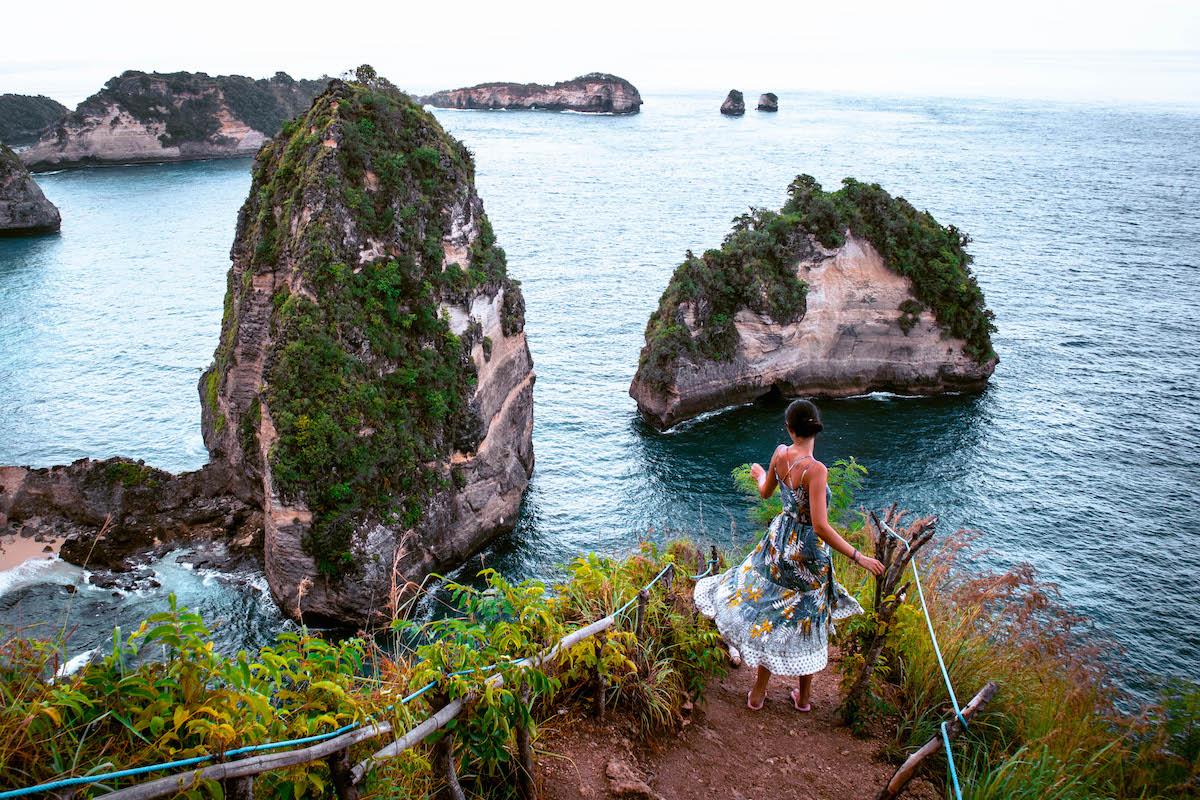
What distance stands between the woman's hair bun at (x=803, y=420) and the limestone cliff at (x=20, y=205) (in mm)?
83682

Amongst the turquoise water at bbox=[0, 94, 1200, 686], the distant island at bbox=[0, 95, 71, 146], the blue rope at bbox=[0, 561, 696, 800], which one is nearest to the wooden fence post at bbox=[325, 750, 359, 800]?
the blue rope at bbox=[0, 561, 696, 800]

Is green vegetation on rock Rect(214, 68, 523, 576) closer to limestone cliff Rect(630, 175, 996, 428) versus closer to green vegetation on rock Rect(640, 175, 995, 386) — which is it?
green vegetation on rock Rect(640, 175, 995, 386)

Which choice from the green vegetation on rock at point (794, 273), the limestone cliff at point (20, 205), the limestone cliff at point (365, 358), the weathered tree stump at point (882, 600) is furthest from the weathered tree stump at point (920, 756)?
the limestone cliff at point (20, 205)

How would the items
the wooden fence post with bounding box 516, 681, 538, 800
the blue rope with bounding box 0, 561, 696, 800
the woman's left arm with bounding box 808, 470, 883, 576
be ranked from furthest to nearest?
the woman's left arm with bounding box 808, 470, 883, 576 < the wooden fence post with bounding box 516, 681, 538, 800 < the blue rope with bounding box 0, 561, 696, 800

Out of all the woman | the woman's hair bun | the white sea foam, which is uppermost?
the woman's hair bun

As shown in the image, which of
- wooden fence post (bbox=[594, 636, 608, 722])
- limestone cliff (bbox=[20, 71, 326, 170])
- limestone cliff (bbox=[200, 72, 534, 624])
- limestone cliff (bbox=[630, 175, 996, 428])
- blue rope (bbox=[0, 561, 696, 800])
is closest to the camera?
blue rope (bbox=[0, 561, 696, 800])

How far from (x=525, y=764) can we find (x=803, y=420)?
3.66 m

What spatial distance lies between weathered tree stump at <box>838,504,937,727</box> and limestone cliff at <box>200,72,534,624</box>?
1614cm

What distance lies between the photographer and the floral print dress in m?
7.77

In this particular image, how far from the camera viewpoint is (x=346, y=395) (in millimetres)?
23734

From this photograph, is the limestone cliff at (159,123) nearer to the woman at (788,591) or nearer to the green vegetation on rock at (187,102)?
the green vegetation on rock at (187,102)

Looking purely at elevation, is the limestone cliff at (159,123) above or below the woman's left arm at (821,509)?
above

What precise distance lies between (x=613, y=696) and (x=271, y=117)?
12690cm

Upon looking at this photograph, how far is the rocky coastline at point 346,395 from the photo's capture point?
76.9 ft
